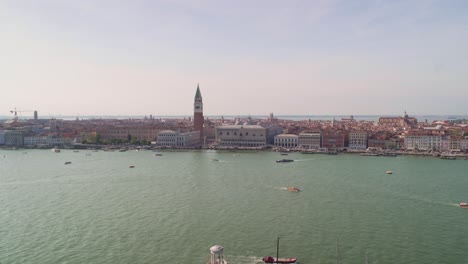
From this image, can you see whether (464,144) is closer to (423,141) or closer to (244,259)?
(423,141)

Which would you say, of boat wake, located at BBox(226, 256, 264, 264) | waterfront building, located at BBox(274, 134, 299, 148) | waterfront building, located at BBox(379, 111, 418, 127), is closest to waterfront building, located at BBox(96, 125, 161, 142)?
waterfront building, located at BBox(274, 134, 299, 148)

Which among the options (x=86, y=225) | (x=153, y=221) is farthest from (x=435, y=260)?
(x=86, y=225)

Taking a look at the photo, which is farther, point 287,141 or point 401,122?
point 401,122

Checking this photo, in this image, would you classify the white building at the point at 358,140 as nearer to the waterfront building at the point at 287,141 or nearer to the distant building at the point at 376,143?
the distant building at the point at 376,143

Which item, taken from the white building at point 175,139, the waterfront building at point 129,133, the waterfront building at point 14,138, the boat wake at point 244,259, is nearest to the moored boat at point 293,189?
the boat wake at point 244,259

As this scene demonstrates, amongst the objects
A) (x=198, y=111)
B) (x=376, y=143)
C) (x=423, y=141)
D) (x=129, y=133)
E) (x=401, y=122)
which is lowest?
(x=376, y=143)

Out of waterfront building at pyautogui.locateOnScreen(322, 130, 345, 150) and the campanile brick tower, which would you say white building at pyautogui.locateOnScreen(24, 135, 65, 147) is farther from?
waterfront building at pyautogui.locateOnScreen(322, 130, 345, 150)

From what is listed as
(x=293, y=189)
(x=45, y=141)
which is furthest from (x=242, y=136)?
(x=293, y=189)
